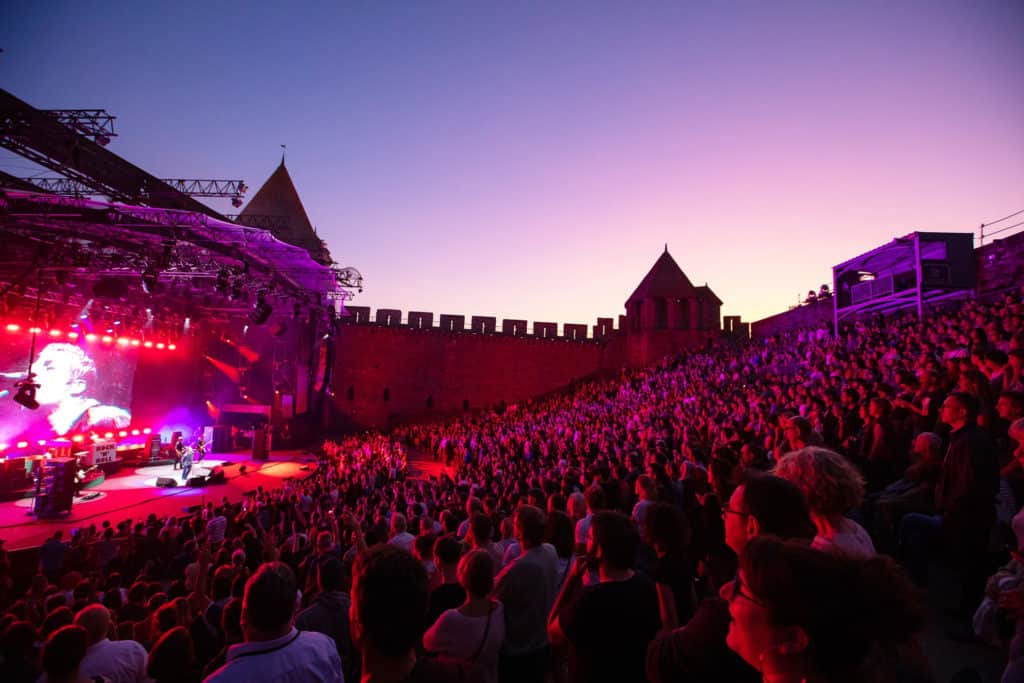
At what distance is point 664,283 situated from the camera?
32594 millimetres

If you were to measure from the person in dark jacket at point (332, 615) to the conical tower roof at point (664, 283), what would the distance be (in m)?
30.9

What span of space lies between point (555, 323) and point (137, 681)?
32.4 m

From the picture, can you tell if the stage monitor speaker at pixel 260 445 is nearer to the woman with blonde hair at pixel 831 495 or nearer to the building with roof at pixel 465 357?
the building with roof at pixel 465 357

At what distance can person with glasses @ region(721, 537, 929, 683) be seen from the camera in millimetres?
1183

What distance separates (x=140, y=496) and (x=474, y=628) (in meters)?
18.8

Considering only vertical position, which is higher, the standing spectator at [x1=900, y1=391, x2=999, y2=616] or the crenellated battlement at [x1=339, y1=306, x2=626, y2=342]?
the crenellated battlement at [x1=339, y1=306, x2=626, y2=342]

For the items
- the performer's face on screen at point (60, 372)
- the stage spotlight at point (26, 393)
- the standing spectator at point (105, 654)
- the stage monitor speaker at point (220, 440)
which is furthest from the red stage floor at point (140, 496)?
the standing spectator at point (105, 654)

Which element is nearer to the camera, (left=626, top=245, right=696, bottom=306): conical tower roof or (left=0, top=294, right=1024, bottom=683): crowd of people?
(left=0, top=294, right=1024, bottom=683): crowd of people

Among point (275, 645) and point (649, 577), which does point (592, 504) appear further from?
point (275, 645)

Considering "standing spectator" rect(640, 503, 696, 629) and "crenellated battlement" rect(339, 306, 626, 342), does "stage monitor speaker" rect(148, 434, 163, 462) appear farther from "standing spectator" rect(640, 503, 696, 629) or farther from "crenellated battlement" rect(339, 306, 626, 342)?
"standing spectator" rect(640, 503, 696, 629)

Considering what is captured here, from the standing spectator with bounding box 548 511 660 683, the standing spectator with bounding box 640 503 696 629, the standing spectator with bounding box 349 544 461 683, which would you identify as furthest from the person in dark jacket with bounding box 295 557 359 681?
the standing spectator with bounding box 640 503 696 629

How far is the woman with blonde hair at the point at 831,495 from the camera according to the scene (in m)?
2.20

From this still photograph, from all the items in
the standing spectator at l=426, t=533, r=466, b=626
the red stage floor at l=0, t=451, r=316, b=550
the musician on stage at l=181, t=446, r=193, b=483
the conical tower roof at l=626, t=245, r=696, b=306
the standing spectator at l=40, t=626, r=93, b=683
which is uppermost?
the conical tower roof at l=626, t=245, r=696, b=306

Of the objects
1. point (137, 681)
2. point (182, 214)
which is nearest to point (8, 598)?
point (137, 681)
